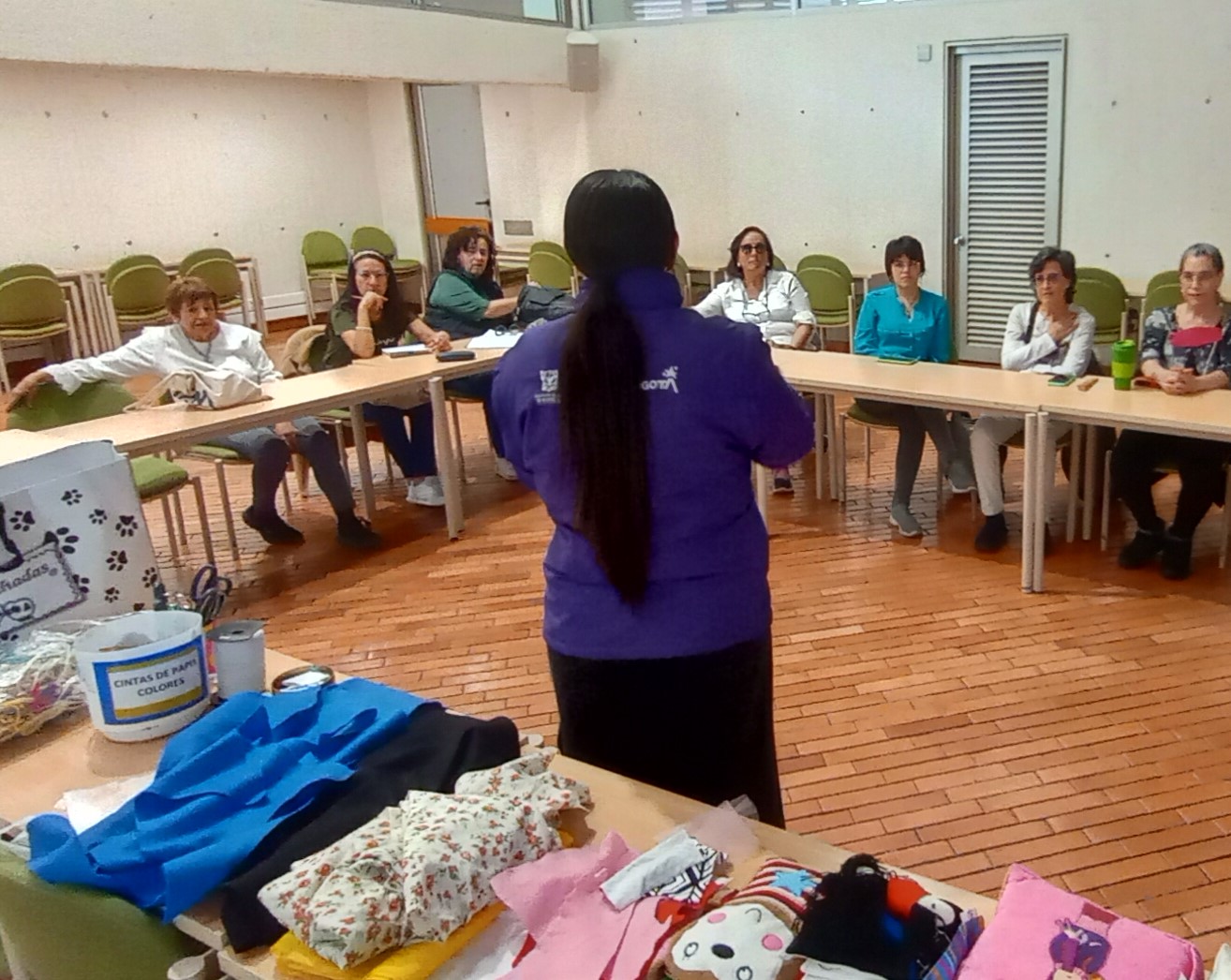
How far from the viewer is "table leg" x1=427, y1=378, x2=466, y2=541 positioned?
4398 mm

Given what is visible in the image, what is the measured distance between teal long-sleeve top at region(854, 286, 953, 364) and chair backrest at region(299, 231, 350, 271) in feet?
20.1

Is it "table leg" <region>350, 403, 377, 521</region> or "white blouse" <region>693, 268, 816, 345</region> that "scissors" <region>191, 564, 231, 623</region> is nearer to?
"table leg" <region>350, 403, 377, 521</region>

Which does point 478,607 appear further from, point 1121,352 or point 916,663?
point 1121,352

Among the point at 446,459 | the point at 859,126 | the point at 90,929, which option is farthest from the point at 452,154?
the point at 90,929

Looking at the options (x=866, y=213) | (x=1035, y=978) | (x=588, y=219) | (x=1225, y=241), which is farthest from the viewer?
(x=866, y=213)

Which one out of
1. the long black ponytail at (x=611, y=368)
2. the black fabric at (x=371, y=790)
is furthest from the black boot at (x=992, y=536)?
the black fabric at (x=371, y=790)

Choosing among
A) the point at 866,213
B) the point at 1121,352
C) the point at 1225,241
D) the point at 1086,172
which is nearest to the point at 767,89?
the point at 866,213

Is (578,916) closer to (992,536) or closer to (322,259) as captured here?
(992,536)

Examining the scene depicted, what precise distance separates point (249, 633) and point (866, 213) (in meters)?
6.16

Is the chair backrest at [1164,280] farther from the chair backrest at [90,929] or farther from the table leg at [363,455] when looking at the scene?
the chair backrest at [90,929]

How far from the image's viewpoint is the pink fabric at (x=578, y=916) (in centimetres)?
110

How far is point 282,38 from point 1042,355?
427 centimetres

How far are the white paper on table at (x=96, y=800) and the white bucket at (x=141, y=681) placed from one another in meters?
0.12

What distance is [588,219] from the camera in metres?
1.52
